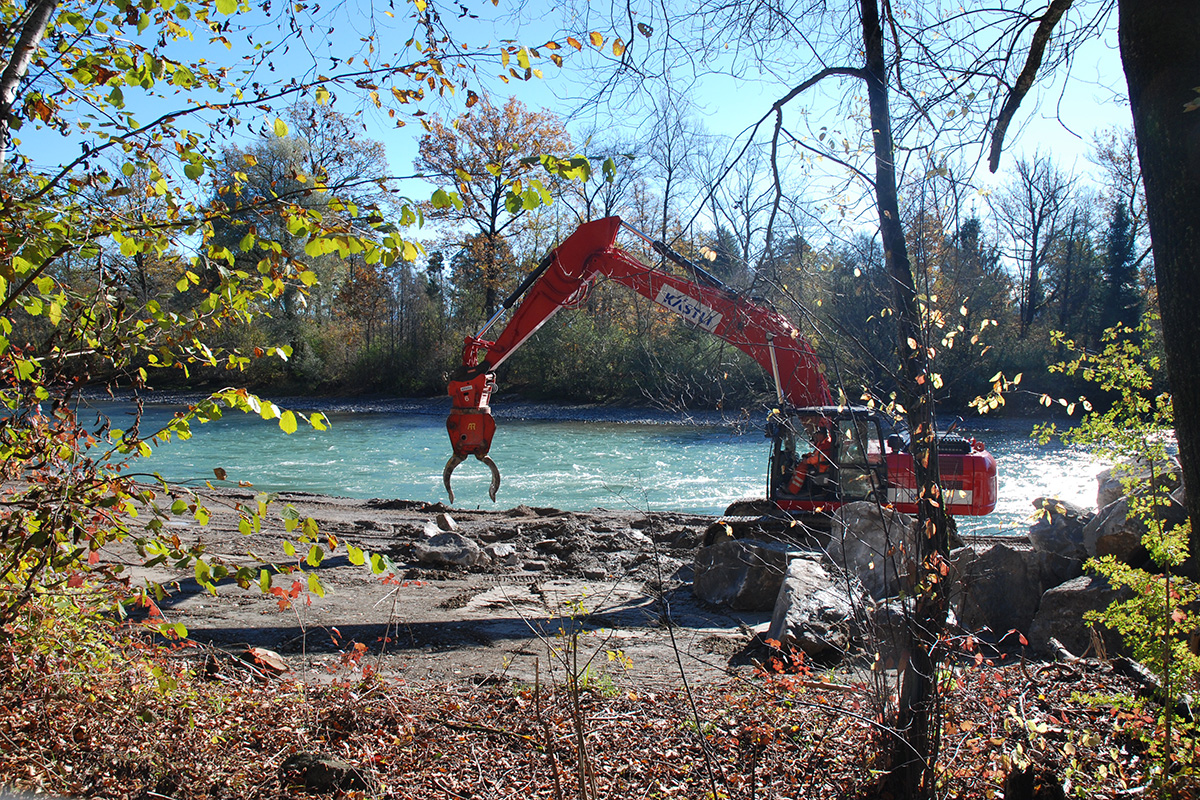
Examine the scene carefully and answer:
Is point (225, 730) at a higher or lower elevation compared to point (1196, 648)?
lower

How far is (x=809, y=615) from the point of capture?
17.7 ft

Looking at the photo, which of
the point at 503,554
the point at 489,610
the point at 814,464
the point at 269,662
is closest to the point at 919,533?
the point at 269,662

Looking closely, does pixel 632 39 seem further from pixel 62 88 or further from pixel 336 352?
pixel 336 352

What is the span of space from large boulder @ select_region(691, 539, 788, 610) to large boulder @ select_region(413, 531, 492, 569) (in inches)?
92.4

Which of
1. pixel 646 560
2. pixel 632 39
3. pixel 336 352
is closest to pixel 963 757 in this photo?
pixel 632 39

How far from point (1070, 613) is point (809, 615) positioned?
6.45 feet

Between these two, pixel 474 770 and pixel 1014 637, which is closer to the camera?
pixel 474 770

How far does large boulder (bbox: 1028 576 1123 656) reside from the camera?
5457mm

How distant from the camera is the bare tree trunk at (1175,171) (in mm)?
2318

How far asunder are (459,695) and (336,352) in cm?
3606

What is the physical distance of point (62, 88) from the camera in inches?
119

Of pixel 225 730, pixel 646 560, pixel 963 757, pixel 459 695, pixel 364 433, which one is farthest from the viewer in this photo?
pixel 364 433

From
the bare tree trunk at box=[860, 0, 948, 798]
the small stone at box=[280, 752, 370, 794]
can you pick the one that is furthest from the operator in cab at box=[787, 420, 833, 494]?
the small stone at box=[280, 752, 370, 794]

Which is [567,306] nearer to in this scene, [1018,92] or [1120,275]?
[1018,92]
